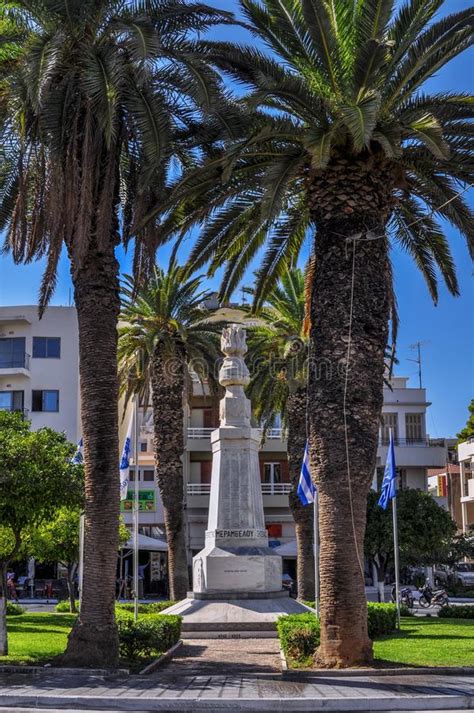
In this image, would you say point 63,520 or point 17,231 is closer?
point 17,231

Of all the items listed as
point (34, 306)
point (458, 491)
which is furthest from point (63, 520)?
point (458, 491)

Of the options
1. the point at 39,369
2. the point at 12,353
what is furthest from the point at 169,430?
the point at 12,353

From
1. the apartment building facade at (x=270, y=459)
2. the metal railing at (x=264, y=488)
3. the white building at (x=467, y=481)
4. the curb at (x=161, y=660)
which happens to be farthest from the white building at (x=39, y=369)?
the curb at (x=161, y=660)

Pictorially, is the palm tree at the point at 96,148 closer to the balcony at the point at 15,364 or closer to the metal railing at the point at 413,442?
the balcony at the point at 15,364

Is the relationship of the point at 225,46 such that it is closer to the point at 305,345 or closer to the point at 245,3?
the point at 245,3

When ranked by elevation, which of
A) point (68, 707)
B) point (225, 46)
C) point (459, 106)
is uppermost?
point (225, 46)

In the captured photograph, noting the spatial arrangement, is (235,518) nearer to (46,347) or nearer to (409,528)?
(409,528)

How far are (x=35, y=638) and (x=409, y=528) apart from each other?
77.9ft

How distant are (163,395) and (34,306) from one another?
23.9 m

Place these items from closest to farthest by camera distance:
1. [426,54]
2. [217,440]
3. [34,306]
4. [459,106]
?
[426,54]
[459,106]
[217,440]
[34,306]

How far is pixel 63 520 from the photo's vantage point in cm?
3222

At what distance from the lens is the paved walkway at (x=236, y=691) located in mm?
11617

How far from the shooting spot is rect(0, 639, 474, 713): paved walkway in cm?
1162

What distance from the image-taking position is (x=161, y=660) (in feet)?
53.9
